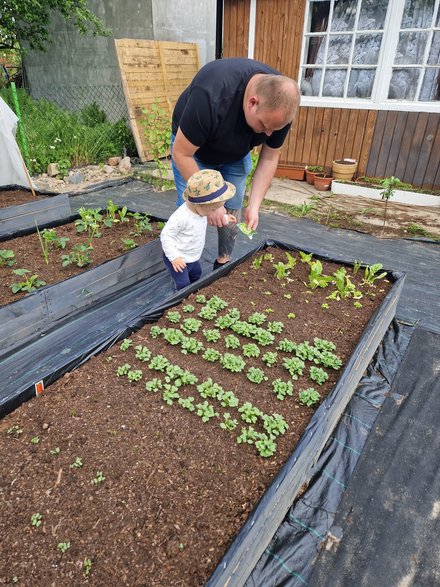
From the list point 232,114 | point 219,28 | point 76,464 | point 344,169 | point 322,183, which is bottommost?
point 322,183

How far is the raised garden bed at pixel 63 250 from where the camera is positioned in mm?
2854

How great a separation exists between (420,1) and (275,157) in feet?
15.2

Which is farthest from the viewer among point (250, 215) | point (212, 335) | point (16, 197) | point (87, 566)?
point (16, 197)

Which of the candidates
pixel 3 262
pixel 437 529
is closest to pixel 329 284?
pixel 437 529

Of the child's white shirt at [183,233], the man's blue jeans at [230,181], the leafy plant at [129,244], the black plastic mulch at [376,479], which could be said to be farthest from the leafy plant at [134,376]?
the leafy plant at [129,244]

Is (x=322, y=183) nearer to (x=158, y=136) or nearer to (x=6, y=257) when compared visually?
(x=158, y=136)

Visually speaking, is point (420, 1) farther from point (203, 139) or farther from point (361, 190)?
point (203, 139)

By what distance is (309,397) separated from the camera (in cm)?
183

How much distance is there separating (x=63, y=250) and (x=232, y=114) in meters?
1.88

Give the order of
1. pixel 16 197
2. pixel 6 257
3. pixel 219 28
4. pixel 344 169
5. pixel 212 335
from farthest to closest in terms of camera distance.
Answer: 1. pixel 219 28
2. pixel 344 169
3. pixel 16 197
4. pixel 6 257
5. pixel 212 335

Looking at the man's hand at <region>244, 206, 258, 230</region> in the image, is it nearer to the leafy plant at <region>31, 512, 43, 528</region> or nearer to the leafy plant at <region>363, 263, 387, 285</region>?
the leafy plant at <region>363, 263, 387, 285</region>

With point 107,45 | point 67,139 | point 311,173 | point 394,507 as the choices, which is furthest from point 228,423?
point 107,45

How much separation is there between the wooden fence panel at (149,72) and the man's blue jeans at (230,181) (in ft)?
13.4

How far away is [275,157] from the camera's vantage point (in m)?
2.66
